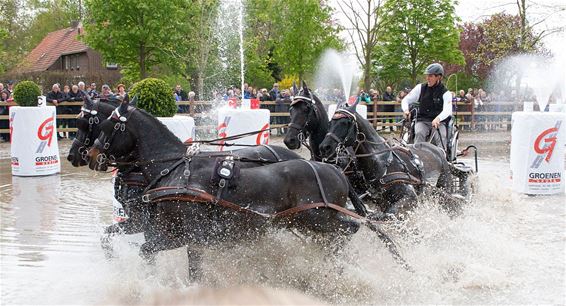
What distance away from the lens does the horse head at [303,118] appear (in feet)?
24.4

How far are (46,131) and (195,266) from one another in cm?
969

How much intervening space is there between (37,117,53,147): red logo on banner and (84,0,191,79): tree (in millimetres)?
16897

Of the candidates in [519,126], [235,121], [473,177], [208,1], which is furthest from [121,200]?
[208,1]

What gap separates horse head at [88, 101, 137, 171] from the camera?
6.16 m

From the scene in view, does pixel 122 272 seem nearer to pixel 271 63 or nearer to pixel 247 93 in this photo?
pixel 247 93

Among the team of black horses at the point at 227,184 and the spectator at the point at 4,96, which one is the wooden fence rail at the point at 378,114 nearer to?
the spectator at the point at 4,96

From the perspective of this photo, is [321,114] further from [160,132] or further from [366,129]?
[160,132]

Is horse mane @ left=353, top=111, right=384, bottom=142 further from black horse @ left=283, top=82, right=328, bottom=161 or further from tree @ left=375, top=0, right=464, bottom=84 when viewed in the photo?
tree @ left=375, top=0, right=464, bottom=84

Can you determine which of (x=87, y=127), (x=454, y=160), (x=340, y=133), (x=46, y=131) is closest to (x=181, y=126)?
(x=87, y=127)

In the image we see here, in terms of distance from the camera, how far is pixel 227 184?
588 centimetres

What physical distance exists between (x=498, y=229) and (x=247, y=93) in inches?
616

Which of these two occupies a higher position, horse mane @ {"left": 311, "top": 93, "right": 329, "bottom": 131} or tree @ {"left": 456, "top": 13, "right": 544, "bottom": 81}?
tree @ {"left": 456, "top": 13, "right": 544, "bottom": 81}

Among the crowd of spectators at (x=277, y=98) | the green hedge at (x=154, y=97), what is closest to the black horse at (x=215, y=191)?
the green hedge at (x=154, y=97)

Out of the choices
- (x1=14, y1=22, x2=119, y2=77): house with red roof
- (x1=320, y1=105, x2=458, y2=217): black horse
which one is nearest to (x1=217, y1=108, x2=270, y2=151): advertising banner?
(x1=320, y1=105, x2=458, y2=217): black horse
